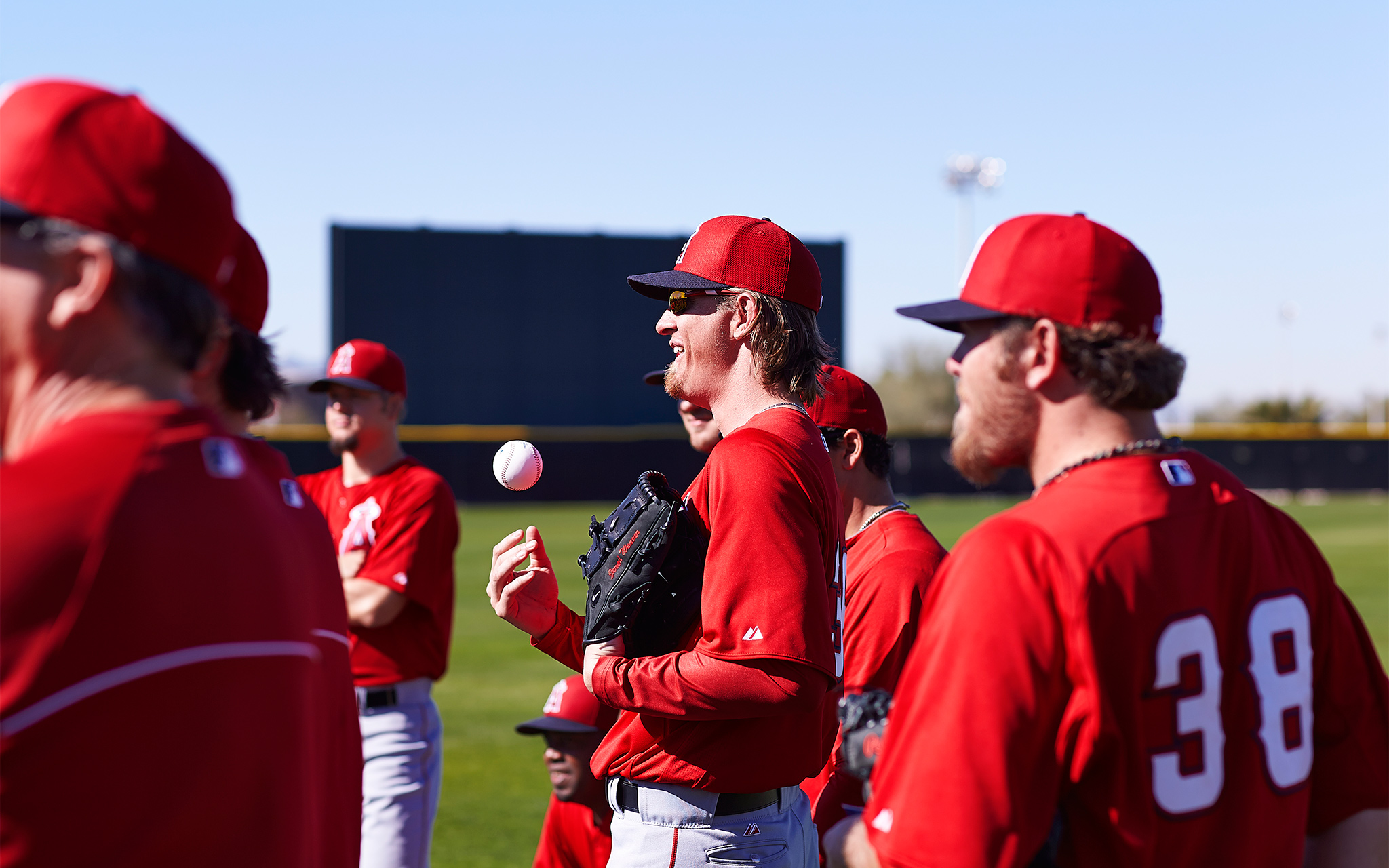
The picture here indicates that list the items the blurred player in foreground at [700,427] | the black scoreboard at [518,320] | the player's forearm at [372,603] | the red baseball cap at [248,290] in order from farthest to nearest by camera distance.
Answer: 1. the black scoreboard at [518,320]
2. the player's forearm at [372,603]
3. the blurred player in foreground at [700,427]
4. the red baseball cap at [248,290]

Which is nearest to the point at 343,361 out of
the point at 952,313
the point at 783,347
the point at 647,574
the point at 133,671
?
the point at 783,347

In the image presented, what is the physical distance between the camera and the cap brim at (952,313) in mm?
2018

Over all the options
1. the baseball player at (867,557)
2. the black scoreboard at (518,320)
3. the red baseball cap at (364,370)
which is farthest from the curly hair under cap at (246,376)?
the black scoreboard at (518,320)

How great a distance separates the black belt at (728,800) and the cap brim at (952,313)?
1.21m

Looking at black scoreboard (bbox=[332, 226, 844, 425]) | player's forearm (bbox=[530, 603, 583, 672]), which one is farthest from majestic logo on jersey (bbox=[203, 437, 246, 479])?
black scoreboard (bbox=[332, 226, 844, 425])

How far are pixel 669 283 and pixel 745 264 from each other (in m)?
0.21

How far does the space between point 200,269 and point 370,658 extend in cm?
340

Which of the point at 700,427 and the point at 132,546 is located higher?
the point at 132,546

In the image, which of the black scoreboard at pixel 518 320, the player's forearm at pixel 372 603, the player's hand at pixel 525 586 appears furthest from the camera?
the black scoreboard at pixel 518 320

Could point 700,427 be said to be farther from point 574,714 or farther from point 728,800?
point 728,800

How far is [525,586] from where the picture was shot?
310 cm

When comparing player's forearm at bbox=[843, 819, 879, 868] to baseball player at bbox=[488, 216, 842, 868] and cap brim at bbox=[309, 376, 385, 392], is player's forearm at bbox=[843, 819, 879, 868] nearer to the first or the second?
baseball player at bbox=[488, 216, 842, 868]

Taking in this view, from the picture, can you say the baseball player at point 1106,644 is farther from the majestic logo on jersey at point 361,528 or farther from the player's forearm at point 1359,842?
the majestic logo on jersey at point 361,528

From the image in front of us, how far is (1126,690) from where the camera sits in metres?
1.73
